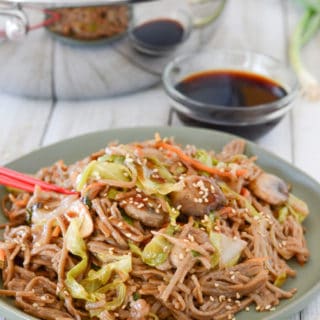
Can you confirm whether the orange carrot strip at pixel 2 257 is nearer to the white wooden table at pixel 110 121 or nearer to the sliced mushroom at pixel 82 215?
the sliced mushroom at pixel 82 215

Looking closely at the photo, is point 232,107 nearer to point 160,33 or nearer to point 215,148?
point 215,148

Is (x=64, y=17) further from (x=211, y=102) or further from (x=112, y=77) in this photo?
(x=211, y=102)

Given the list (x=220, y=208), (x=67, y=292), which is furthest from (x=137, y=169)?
(x=67, y=292)

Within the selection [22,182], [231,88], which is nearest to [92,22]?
[231,88]

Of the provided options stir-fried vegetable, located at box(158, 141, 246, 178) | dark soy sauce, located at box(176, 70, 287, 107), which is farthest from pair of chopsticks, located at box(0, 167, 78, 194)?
dark soy sauce, located at box(176, 70, 287, 107)

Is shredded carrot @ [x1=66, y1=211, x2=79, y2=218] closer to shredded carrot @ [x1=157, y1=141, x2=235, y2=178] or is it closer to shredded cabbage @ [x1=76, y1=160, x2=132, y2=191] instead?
shredded cabbage @ [x1=76, y1=160, x2=132, y2=191]

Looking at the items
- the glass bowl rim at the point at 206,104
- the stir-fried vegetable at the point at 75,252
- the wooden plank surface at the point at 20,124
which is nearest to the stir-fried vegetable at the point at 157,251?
the stir-fried vegetable at the point at 75,252

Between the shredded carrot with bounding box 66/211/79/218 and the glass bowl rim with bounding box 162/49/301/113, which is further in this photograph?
the glass bowl rim with bounding box 162/49/301/113
